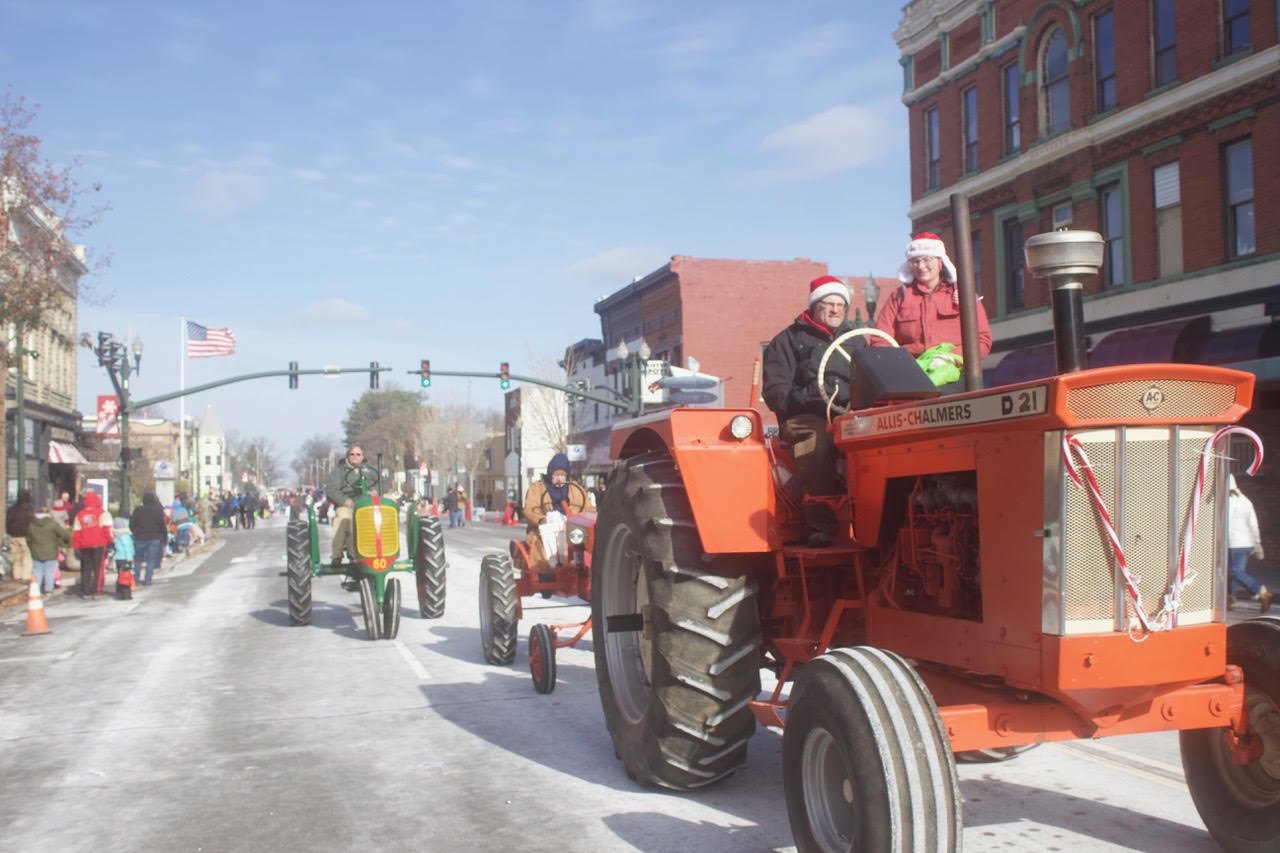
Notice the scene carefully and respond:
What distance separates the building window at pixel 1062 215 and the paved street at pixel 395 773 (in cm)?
1695

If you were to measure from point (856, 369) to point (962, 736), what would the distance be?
63.4 inches

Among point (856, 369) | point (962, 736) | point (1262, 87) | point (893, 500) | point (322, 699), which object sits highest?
point (1262, 87)

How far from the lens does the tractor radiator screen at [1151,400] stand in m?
3.63

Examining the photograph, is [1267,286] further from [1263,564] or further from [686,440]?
[686,440]

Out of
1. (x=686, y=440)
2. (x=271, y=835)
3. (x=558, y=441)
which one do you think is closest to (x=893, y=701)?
(x=686, y=440)

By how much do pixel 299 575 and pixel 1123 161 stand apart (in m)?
16.6

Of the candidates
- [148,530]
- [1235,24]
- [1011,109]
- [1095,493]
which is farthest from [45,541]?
[1235,24]

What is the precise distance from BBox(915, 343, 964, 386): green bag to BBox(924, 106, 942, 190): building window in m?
23.5

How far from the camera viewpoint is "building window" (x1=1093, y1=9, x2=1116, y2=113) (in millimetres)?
22031

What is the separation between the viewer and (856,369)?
4.83 meters

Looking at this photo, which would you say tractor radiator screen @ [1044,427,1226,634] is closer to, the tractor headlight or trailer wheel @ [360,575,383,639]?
the tractor headlight

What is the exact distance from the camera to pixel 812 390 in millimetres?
5527

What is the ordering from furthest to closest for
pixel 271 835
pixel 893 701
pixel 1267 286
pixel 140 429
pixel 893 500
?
1. pixel 140 429
2. pixel 1267 286
3. pixel 271 835
4. pixel 893 500
5. pixel 893 701

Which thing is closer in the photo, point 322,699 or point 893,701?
point 893,701
